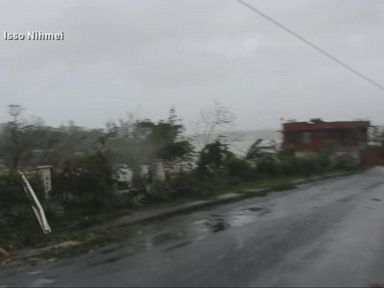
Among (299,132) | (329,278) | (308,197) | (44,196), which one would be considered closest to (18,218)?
(44,196)

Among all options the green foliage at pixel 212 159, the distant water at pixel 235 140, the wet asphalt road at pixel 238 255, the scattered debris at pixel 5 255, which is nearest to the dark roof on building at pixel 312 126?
the distant water at pixel 235 140

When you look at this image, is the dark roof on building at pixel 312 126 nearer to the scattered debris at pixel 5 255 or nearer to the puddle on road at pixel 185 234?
the puddle on road at pixel 185 234

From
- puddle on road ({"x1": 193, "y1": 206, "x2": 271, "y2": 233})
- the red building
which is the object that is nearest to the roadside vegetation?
puddle on road ({"x1": 193, "y1": 206, "x2": 271, "y2": 233})

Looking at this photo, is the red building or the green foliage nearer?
the green foliage

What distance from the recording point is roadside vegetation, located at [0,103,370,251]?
39.0ft

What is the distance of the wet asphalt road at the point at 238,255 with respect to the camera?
7.13m

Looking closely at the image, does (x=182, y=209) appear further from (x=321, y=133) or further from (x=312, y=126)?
(x=321, y=133)

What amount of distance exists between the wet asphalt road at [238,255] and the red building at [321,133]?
3573cm

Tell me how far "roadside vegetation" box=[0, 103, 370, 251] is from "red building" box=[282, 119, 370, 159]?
30107 millimetres

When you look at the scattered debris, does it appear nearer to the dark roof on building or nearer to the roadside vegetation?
the roadside vegetation

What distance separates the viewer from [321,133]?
51.5 m

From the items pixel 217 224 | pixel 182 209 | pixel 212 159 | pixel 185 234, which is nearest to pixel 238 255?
pixel 185 234

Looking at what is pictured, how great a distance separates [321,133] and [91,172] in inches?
1585

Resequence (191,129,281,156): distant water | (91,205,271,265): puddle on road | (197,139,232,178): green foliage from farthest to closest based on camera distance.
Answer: (191,129,281,156): distant water → (197,139,232,178): green foliage → (91,205,271,265): puddle on road
